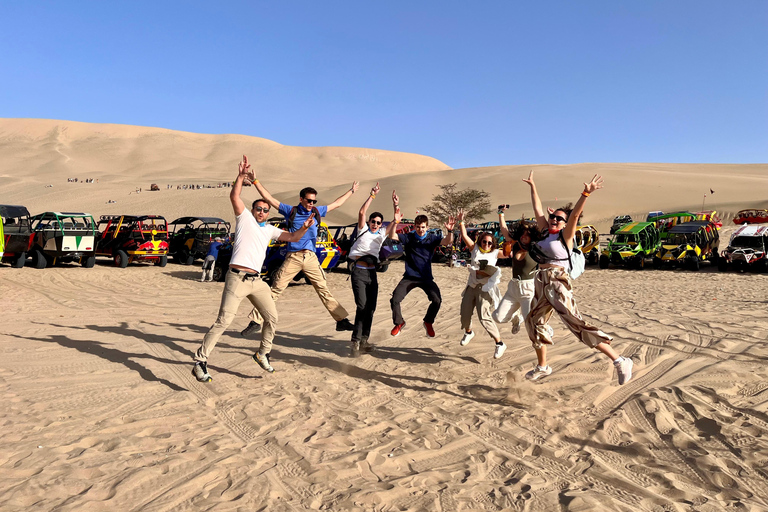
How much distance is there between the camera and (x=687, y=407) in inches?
199

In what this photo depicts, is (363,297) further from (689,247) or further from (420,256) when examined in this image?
(689,247)

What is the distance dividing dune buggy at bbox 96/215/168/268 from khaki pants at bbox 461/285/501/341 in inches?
560

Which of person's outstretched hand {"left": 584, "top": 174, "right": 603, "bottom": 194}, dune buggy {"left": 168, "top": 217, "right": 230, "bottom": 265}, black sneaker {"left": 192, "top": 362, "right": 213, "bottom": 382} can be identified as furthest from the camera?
dune buggy {"left": 168, "top": 217, "right": 230, "bottom": 265}

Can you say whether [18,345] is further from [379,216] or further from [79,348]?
[379,216]

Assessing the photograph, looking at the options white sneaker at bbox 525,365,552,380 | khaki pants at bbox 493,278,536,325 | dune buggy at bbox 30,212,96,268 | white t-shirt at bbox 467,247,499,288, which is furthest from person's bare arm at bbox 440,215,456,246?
dune buggy at bbox 30,212,96,268

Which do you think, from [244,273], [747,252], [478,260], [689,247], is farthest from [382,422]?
[689,247]

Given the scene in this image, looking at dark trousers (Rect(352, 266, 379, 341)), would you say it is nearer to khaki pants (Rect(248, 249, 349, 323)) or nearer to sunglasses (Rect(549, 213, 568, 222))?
khaki pants (Rect(248, 249, 349, 323))

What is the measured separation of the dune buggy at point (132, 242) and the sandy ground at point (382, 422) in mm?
9760

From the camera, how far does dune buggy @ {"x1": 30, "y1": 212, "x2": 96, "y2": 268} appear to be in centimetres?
1720

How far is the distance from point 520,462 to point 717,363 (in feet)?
11.9

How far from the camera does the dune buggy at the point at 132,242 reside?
1852 cm

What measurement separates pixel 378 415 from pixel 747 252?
1762cm

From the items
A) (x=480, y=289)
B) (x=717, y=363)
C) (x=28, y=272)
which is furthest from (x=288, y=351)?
(x=28, y=272)

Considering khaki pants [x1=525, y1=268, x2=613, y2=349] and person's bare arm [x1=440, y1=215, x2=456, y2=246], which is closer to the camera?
khaki pants [x1=525, y1=268, x2=613, y2=349]
